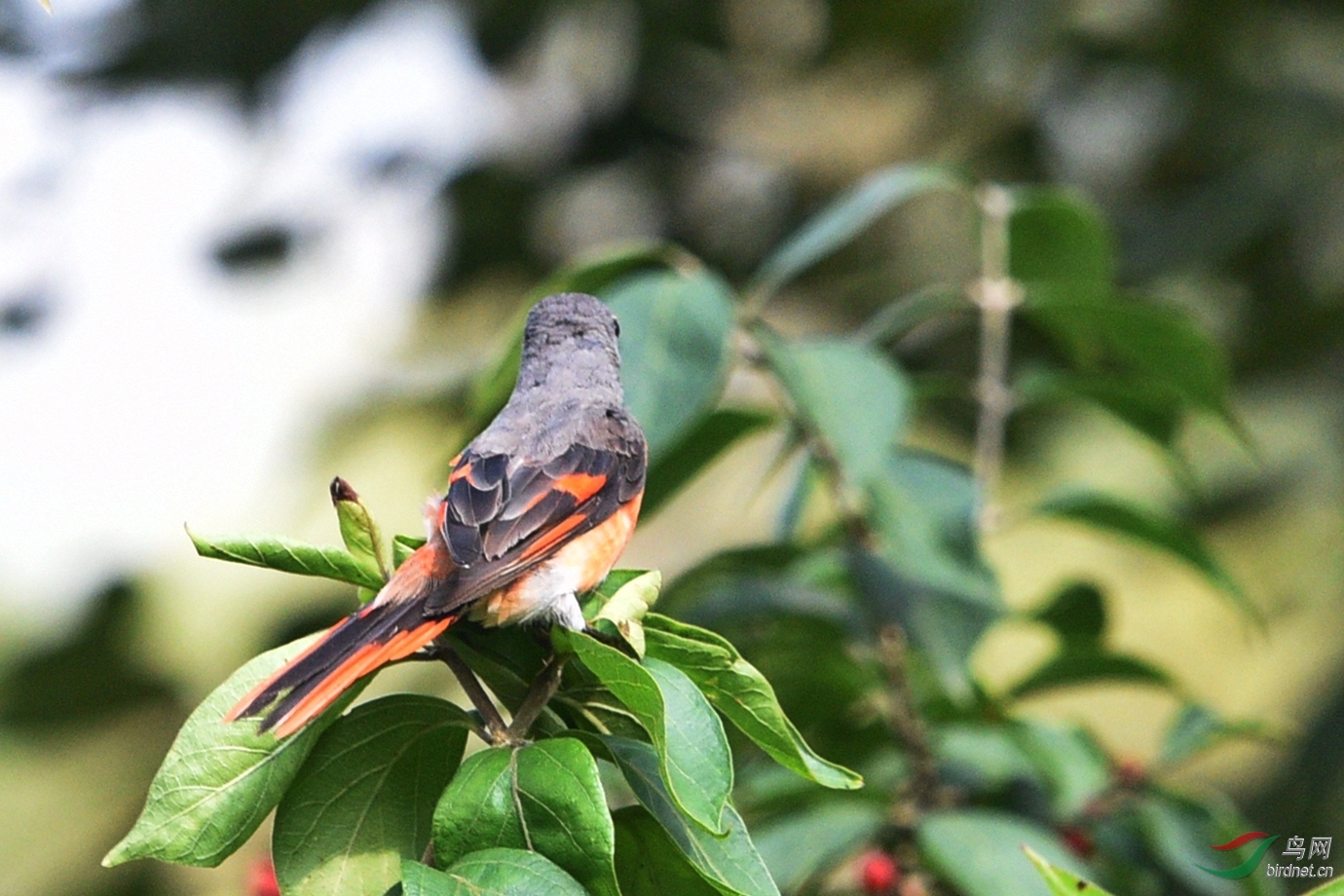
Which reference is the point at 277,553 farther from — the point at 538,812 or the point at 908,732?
the point at 908,732

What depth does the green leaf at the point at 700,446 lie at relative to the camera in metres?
2.71

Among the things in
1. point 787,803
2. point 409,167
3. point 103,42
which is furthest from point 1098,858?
point 103,42

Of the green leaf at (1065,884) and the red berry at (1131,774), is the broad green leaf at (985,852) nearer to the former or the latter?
the red berry at (1131,774)

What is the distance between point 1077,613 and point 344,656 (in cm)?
218

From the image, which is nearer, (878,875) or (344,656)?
(344,656)

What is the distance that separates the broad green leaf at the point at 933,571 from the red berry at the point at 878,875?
361 mm

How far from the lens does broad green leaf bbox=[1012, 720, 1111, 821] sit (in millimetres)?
2557

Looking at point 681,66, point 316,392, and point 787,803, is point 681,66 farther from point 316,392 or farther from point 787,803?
point 787,803

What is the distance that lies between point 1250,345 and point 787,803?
3.72 meters

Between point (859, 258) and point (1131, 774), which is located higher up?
point (859, 258)

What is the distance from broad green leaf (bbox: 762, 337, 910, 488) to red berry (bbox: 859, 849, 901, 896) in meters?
0.76

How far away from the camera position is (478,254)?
538cm

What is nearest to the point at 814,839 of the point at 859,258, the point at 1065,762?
the point at 1065,762

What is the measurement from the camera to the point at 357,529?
4.54 feet
